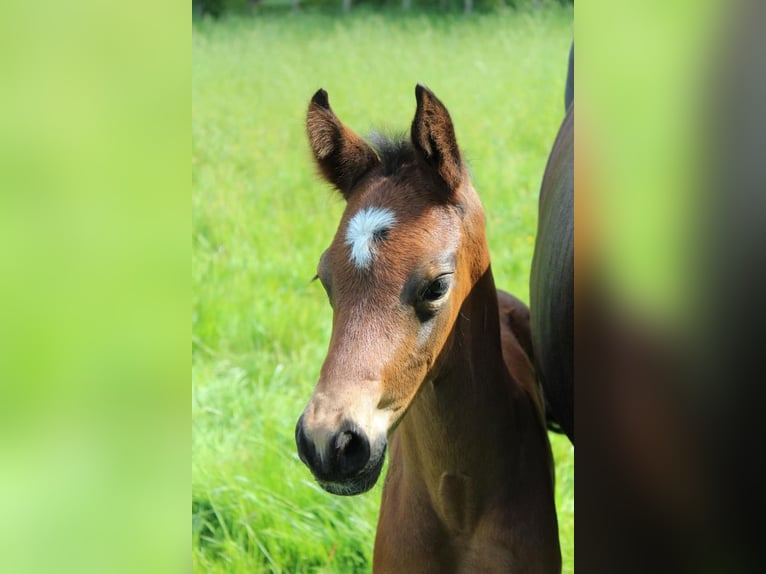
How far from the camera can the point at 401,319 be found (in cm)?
148

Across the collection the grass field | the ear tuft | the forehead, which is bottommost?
the grass field

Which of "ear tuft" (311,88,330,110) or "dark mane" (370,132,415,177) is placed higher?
"ear tuft" (311,88,330,110)

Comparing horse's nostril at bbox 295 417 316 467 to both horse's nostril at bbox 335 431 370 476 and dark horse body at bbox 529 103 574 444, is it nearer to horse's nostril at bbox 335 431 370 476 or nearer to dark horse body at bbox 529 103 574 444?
horse's nostril at bbox 335 431 370 476

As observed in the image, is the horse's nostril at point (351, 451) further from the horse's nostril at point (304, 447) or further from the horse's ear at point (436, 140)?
the horse's ear at point (436, 140)

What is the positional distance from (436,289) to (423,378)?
0.56ft

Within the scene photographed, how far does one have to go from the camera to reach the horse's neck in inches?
68.9

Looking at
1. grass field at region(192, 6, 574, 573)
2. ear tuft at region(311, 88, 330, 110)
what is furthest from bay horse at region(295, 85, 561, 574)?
grass field at region(192, 6, 574, 573)

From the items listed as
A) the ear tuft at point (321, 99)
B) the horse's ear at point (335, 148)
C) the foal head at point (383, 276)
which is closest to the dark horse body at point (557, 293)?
the foal head at point (383, 276)

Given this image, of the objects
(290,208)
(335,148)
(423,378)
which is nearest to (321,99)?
(335,148)

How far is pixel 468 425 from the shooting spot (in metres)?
1.79
